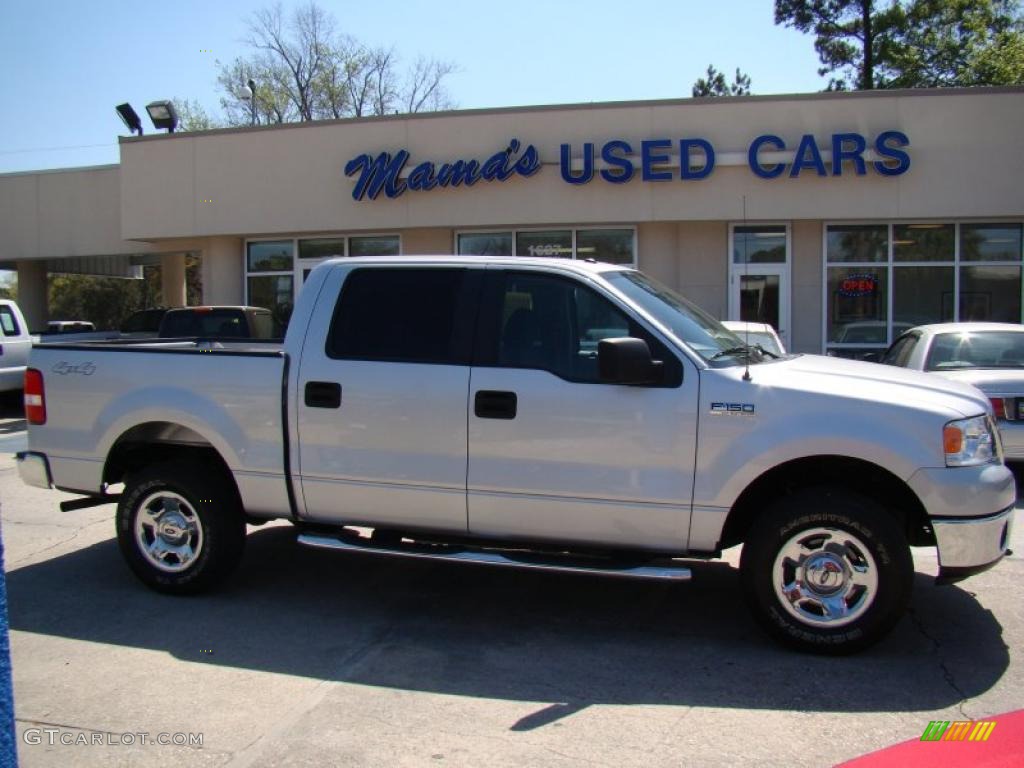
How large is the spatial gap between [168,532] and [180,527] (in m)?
0.09

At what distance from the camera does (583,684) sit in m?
4.27

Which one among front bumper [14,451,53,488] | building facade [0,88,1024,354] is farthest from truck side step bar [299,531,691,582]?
building facade [0,88,1024,354]

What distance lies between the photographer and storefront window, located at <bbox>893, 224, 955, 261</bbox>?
51.3ft

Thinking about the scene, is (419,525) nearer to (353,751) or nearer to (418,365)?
Answer: (418,365)

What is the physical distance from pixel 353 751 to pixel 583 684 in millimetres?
1173

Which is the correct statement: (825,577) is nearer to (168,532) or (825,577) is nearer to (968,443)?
(968,443)

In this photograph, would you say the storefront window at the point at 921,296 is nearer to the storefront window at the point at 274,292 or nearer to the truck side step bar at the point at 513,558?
the storefront window at the point at 274,292

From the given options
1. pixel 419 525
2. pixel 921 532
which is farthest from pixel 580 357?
pixel 921 532

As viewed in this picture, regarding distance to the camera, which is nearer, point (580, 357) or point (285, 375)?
point (580, 357)

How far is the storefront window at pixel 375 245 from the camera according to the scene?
1791 cm

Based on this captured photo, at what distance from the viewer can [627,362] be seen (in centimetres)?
444

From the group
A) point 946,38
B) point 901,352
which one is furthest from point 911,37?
point 901,352

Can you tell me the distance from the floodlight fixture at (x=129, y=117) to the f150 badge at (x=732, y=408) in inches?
731

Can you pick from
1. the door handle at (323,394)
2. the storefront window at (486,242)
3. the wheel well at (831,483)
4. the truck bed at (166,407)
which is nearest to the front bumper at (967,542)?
the wheel well at (831,483)
